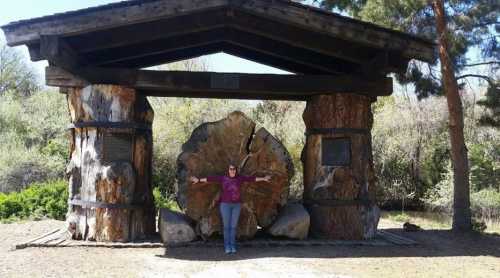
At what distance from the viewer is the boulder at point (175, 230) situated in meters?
7.57

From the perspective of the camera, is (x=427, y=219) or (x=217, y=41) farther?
(x=427, y=219)

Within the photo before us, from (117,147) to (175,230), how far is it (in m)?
1.59

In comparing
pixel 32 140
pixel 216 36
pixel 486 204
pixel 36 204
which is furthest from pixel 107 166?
pixel 32 140

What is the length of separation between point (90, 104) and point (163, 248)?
253cm

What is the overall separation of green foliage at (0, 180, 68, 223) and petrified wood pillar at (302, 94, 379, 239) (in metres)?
6.76

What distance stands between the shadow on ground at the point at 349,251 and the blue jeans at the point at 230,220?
174 millimetres

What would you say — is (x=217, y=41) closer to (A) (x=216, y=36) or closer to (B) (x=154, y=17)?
(A) (x=216, y=36)

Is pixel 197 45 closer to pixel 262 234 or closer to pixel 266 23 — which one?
pixel 266 23

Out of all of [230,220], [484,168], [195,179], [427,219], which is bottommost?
[427,219]

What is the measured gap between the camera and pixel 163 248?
7395 millimetres

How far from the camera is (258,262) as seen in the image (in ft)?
20.9

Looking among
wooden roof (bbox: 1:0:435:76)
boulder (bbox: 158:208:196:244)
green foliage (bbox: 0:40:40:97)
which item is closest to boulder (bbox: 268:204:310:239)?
boulder (bbox: 158:208:196:244)

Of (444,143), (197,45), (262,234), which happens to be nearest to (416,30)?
(197,45)

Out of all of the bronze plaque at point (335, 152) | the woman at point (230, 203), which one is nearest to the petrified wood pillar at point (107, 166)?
the woman at point (230, 203)
